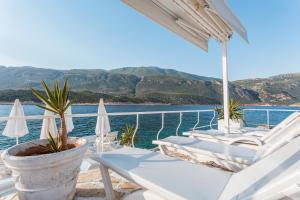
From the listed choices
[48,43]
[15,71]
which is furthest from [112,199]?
[15,71]

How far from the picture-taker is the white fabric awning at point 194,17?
2.51 meters

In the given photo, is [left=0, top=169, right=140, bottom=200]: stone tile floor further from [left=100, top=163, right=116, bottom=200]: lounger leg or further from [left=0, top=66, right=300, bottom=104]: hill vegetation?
[left=0, top=66, right=300, bottom=104]: hill vegetation

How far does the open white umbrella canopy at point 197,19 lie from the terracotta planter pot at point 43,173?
1741mm

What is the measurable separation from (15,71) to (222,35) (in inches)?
6744

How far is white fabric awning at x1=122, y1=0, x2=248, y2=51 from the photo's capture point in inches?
98.7

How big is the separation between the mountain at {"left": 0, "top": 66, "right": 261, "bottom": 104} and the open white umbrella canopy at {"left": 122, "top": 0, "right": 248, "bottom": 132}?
35188mm

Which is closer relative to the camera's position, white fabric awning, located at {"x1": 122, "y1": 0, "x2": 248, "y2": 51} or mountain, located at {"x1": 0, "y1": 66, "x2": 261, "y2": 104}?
white fabric awning, located at {"x1": 122, "y1": 0, "x2": 248, "y2": 51}

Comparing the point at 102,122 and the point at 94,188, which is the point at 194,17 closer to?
the point at 102,122

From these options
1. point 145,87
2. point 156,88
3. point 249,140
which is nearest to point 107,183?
point 249,140

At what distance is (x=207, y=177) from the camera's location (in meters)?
1.32

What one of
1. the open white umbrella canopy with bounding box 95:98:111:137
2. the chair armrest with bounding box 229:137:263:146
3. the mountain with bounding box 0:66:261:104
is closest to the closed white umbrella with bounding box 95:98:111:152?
the open white umbrella canopy with bounding box 95:98:111:137

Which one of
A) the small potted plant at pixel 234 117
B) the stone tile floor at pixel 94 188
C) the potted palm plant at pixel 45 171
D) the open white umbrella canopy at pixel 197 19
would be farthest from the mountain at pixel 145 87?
the potted palm plant at pixel 45 171

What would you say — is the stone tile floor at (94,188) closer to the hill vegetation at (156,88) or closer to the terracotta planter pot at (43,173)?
the terracotta planter pot at (43,173)

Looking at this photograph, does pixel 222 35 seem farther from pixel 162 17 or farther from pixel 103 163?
pixel 103 163
